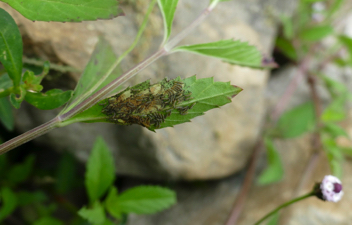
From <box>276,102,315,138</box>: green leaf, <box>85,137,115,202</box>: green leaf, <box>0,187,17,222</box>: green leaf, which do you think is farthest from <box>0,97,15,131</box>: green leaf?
<box>276,102,315,138</box>: green leaf

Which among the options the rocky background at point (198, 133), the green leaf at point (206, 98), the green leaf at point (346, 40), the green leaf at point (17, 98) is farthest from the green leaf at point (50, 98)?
the green leaf at point (346, 40)

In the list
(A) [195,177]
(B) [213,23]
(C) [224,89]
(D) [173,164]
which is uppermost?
(B) [213,23]

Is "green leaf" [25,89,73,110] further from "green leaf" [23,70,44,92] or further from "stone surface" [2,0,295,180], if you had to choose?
"stone surface" [2,0,295,180]

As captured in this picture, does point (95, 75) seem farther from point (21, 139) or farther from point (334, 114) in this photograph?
point (334, 114)

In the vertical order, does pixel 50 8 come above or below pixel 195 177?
above

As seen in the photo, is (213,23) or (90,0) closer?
(90,0)

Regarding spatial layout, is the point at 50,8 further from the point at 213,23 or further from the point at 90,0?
the point at 213,23

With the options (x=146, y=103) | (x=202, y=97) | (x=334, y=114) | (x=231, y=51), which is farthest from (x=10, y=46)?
(x=334, y=114)

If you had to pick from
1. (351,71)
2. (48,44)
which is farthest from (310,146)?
(48,44)
